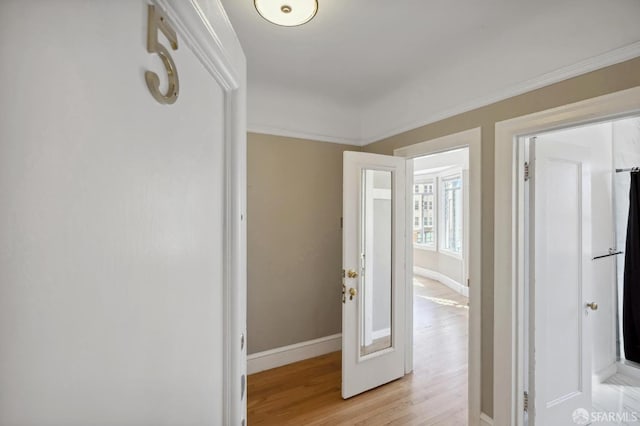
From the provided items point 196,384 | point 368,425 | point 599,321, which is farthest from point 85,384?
point 599,321

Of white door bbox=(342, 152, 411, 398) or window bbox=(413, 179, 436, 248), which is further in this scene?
window bbox=(413, 179, 436, 248)

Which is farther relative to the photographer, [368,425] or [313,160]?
[313,160]

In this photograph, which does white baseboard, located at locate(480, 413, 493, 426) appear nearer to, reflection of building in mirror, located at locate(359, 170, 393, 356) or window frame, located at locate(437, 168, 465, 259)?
reflection of building in mirror, located at locate(359, 170, 393, 356)

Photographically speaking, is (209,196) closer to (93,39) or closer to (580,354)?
(93,39)

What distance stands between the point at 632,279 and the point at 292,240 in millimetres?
3107

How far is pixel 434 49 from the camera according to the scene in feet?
6.35

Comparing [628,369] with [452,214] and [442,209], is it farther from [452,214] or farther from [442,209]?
[442,209]

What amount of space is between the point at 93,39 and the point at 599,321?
369 centimetres

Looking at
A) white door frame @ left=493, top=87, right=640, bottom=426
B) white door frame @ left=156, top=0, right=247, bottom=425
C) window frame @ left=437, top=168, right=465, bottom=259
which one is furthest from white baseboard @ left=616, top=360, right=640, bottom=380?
white door frame @ left=156, top=0, right=247, bottom=425

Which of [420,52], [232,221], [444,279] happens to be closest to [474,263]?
[420,52]

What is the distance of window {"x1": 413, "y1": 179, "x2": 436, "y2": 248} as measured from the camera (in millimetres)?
6656

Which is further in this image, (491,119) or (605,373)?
(605,373)

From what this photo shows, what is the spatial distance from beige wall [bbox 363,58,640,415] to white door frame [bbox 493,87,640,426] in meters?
0.05

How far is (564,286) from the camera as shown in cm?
184
